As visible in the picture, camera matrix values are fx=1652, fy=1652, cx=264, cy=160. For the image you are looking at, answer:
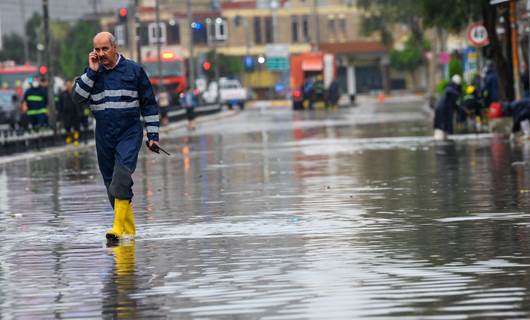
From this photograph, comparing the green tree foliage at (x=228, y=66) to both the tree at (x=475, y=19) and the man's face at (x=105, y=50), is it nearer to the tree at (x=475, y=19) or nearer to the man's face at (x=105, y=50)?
the tree at (x=475, y=19)

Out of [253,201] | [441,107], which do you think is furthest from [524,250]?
[441,107]

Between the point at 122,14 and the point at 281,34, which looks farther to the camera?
the point at 281,34

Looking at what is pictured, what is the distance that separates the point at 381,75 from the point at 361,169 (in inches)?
4778

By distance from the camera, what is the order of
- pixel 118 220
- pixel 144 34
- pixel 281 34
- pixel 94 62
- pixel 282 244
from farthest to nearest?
1. pixel 281 34
2. pixel 144 34
3. pixel 94 62
4. pixel 118 220
5. pixel 282 244

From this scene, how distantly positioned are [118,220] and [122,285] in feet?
11.2

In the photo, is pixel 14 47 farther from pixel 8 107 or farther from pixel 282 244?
pixel 282 244

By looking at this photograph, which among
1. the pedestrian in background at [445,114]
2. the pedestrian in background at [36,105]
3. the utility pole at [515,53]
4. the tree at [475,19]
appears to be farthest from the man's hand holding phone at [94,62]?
the pedestrian in background at [36,105]

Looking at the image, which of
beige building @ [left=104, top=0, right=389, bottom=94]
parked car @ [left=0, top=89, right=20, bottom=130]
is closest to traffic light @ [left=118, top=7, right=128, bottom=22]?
parked car @ [left=0, top=89, right=20, bottom=130]

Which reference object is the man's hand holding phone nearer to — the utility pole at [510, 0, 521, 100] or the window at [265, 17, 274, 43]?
the utility pole at [510, 0, 521, 100]

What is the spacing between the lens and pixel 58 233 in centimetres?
1606

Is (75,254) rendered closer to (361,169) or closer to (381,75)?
(361,169)

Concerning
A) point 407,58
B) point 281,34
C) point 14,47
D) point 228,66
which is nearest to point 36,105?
point 407,58

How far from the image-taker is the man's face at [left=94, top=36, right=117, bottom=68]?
14.8 metres

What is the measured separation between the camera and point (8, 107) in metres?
69.6
